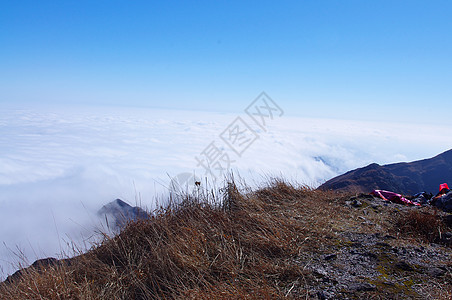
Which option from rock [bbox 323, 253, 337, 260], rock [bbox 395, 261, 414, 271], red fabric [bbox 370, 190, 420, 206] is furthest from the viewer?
red fabric [bbox 370, 190, 420, 206]

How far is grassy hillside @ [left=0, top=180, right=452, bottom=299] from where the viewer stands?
7.36 ft

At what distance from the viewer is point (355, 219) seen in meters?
3.97

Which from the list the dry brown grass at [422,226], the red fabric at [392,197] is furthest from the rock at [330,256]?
the red fabric at [392,197]

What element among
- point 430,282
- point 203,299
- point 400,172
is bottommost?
point 400,172

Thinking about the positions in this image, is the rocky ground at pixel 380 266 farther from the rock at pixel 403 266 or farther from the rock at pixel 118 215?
the rock at pixel 118 215

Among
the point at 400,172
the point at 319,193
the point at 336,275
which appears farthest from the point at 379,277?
the point at 400,172

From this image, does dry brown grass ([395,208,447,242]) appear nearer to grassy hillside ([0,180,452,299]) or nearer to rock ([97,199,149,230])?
grassy hillside ([0,180,452,299])

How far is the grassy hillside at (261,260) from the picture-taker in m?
2.24

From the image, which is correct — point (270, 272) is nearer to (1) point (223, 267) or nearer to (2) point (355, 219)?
(1) point (223, 267)

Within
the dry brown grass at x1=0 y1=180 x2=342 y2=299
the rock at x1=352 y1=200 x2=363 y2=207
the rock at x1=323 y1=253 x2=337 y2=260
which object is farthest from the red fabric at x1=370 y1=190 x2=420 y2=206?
the rock at x1=323 y1=253 x2=337 y2=260

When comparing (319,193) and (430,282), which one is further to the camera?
(319,193)

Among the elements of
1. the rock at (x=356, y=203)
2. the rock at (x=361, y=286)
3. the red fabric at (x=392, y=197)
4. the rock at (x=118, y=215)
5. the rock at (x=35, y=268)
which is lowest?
the rock at (x=35, y=268)

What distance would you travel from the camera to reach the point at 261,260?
263 centimetres

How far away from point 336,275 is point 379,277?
15.0 inches
